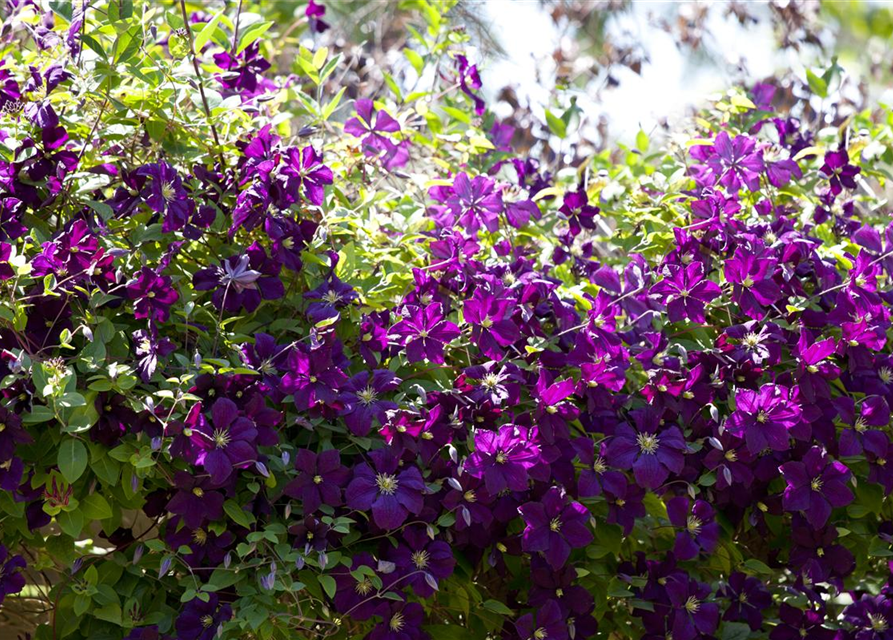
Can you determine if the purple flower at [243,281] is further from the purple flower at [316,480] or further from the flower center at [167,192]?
the purple flower at [316,480]

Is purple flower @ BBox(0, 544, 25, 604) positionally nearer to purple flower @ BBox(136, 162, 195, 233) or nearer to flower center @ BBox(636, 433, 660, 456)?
purple flower @ BBox(136, 162, 195, 233)

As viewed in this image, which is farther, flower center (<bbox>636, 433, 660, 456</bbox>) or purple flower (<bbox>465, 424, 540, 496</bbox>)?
flower center (<bbox>636, 433, 660, 456</bbox>)

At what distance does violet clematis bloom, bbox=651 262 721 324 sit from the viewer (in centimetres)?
170

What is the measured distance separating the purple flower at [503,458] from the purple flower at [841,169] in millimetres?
1016

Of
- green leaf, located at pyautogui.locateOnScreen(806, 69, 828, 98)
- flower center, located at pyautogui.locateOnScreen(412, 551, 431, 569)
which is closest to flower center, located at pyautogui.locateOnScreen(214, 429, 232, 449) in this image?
flower center, located at pyautogui.locateOnScreen(412, 551, 431, 569)

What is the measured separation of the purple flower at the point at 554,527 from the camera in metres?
1.56

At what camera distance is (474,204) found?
1.88 meters

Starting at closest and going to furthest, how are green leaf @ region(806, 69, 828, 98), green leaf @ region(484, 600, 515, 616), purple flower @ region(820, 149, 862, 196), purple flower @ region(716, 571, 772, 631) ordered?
green leaf @ region(484, 600, 515, 616) < purple flower @ region(716, 571, 772, 631) < purple flower @ region(820, 149, 862, 196) < green leaf @ region(806, 69, 828, 98)

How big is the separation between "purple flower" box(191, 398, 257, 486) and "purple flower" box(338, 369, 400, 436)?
163mm

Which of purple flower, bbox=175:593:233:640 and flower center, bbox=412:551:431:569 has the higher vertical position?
flower center, bbox=412:551:431:569

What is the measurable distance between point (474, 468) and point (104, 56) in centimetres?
93

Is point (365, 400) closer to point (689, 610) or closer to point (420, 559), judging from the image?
point (420, 559)

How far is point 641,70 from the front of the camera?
354 cm

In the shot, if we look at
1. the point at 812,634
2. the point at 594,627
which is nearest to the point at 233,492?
the point at 594,627
